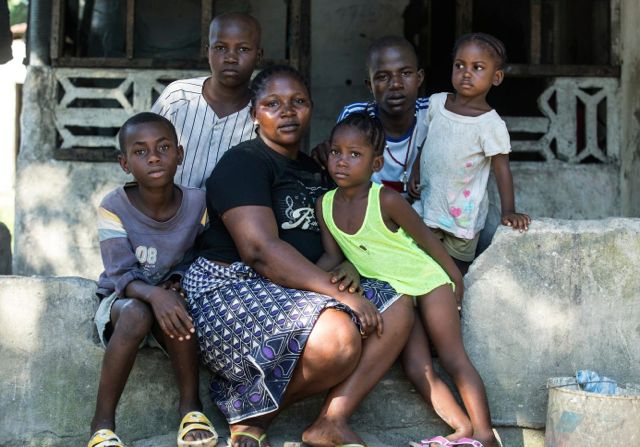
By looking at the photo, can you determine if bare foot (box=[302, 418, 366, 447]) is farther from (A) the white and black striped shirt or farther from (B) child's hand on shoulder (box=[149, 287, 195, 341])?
(A) the white and black striped shirt

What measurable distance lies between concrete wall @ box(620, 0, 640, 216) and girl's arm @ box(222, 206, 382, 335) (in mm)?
3249

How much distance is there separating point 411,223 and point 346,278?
14.0 inches

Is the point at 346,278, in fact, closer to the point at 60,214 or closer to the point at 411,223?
the point at 411,223

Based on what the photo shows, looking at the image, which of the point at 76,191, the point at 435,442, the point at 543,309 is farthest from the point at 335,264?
the point at 76,191

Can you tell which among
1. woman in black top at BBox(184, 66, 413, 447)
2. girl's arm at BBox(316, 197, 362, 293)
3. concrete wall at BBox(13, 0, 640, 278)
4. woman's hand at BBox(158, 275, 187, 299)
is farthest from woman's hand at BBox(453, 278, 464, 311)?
concrete wall at BBox(13, 0, 640, 278)

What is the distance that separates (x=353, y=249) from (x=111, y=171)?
3.09m

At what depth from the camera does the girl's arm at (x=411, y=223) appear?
3672mm

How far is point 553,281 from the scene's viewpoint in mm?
3904

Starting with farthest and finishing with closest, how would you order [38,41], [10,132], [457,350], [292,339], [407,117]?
[10,132] < [38,41] < [407,117] < [457,350] < [292,339]

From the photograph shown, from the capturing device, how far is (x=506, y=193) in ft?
13.2

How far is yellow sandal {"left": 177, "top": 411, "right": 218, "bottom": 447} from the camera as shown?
11.3ft

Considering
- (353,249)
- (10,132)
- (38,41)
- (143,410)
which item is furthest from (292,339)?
(10,132)

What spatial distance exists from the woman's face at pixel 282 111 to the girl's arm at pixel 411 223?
0.43m

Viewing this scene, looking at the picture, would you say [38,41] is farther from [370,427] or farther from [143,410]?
[370,427]
